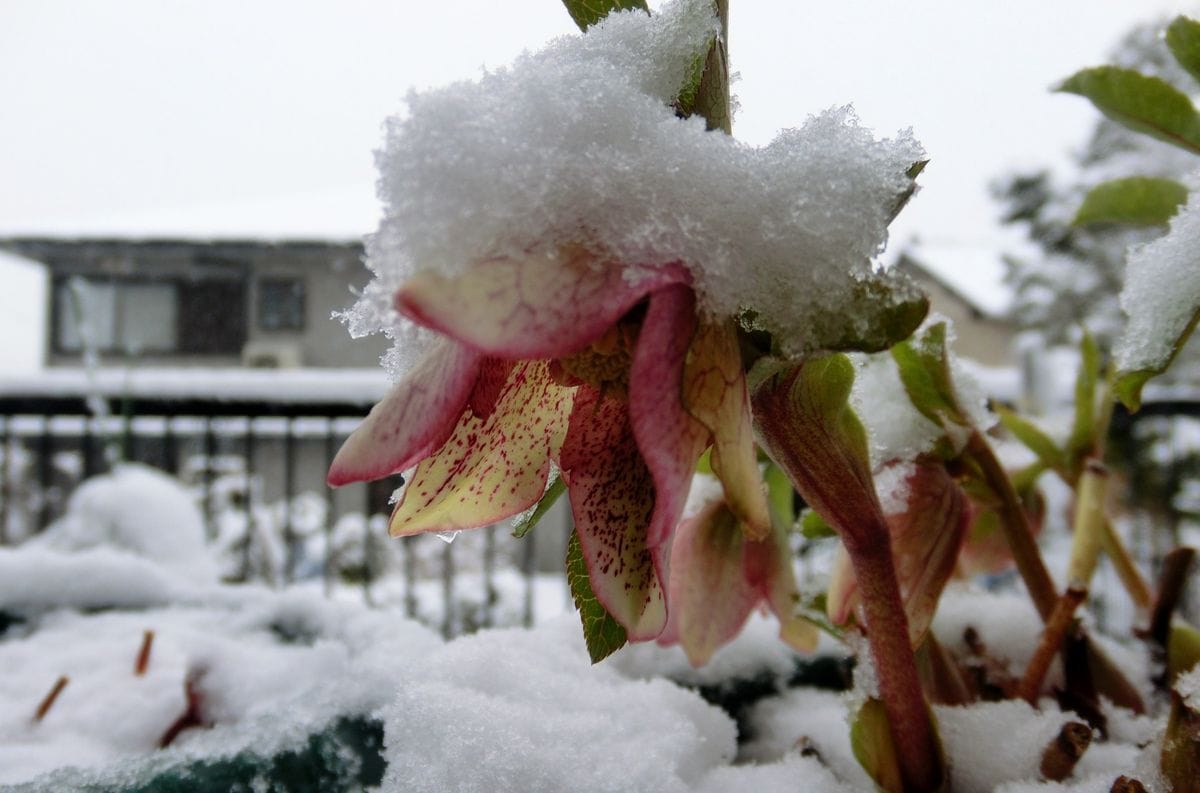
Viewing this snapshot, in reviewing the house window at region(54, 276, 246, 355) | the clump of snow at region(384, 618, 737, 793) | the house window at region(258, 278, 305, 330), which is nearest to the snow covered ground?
the clump of snow at region(384, 618, 737, 793)

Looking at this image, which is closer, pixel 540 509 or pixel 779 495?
pixel 540 509

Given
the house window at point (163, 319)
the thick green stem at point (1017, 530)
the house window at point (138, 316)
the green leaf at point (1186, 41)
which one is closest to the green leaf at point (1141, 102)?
the green leaf at point (1186, 41)

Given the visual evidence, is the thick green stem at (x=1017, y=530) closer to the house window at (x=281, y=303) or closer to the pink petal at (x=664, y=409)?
the pink petal at (x=664, y=409)

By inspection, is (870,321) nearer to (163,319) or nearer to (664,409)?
(664,409)

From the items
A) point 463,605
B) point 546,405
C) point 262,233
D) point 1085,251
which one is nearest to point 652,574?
point 546,405

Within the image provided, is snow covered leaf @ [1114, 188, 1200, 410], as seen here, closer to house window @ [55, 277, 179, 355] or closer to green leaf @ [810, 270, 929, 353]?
green leaf @ [810, 270, 929, 353]

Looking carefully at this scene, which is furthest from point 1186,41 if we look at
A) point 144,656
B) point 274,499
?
point 274,499
